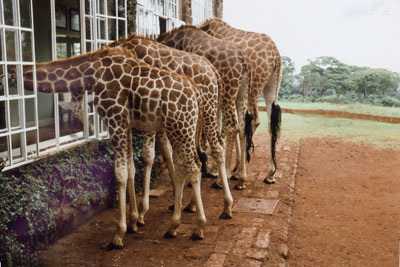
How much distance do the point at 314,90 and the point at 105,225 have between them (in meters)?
16.9

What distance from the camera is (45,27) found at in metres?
8.04

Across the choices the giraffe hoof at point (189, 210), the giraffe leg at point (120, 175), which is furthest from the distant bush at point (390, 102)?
the giraffe leg at point (120, 175)

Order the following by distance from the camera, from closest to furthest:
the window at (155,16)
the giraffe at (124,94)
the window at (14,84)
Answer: the window at (14,84)
the giraffe at (124,94)
the window at (155,16)

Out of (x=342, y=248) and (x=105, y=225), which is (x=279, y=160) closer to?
(x=342, y=248)

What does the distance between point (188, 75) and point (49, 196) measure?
6.76 feet

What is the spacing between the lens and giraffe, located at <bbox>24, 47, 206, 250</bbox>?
400 centimetres

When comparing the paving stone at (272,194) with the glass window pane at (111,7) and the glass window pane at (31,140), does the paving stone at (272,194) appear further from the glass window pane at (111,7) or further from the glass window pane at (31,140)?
the glass window pane at (111,7)

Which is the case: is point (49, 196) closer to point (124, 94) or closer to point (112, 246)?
point (112, 246)

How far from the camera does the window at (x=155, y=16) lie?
7.15 metres

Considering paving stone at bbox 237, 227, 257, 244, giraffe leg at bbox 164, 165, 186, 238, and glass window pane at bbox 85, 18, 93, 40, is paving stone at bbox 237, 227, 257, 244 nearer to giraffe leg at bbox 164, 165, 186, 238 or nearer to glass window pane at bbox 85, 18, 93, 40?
giraffe leg at bbox 164, 165, 186, 238

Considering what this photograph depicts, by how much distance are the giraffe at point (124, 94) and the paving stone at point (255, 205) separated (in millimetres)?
1408

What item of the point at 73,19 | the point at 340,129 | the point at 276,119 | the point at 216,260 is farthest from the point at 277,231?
the point at 340,129

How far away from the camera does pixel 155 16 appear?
7832mm

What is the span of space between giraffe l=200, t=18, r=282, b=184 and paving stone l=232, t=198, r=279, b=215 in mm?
960
